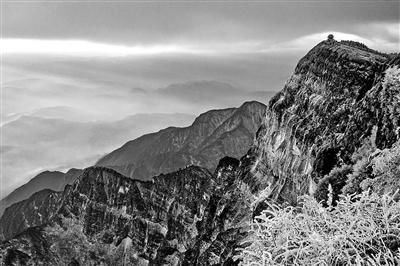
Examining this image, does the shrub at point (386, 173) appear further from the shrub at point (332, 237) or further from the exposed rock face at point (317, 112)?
the exposed rock face at point (317, 112)

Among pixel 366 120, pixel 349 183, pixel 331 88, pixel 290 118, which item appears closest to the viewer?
pixel 349 183

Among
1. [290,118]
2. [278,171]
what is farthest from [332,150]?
[278,171]

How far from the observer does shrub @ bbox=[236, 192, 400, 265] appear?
516 inches

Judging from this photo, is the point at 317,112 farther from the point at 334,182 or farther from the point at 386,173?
the point at 386,173

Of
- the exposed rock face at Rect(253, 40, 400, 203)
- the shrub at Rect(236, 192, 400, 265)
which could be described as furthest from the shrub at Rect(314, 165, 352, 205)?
the shrub at Rect(236, 192, 400, 265)

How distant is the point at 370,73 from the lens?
10288 cm

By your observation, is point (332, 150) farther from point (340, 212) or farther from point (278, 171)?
point (278, 171)

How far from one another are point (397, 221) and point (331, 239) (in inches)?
76.6

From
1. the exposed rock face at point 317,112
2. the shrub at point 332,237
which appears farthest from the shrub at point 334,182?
the shrub at point 332,237

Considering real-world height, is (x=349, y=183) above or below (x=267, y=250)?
below

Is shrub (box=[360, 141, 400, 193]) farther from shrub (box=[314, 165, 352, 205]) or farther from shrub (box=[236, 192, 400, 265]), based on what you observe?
shrub (box=[236, 192, 400, 265])

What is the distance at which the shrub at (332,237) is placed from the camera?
13.1m

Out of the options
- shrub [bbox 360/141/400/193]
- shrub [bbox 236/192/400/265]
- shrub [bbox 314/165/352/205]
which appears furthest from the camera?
shrub [bbox 314/165/352/205]

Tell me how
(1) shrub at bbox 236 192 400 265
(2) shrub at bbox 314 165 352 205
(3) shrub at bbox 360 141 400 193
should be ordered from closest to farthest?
(1) shrub at bbox 236 192 400 265 → (3) shrub at bbox 360 141 400 193 → (2) shrub at bbox 314 165 352 205
